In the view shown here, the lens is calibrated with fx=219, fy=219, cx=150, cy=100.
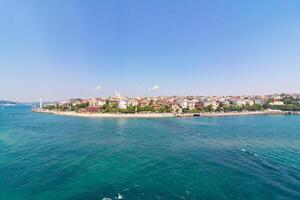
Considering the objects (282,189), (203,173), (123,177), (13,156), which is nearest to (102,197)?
(123,177)

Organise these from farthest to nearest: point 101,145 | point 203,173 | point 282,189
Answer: point 101,145, point 203,173, point 282,189

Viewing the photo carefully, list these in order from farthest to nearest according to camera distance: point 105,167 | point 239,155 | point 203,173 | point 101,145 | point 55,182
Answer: point 101,145 < point 239,155 < point 105,167 < point 203,173 < point 55,182

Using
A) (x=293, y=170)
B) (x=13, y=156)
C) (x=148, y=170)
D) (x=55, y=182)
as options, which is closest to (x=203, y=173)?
(x=148, y=170)

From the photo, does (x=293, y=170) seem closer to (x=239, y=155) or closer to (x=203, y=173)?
(x=239, y=155)

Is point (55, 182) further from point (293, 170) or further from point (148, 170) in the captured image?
point (293, 170)

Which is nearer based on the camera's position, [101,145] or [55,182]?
[55,182]

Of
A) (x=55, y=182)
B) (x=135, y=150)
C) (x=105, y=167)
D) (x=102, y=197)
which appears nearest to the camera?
(x=102, y=197)

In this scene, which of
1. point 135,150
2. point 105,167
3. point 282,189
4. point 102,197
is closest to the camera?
point 102,197

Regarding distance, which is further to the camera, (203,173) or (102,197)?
(203,173)

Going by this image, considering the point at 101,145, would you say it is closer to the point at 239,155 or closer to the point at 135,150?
the point at 135,150
